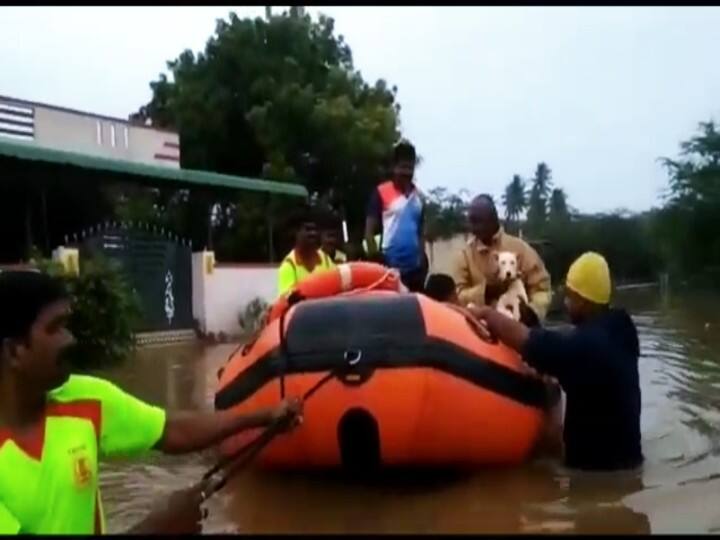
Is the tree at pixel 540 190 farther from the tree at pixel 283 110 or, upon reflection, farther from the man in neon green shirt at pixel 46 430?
the man in neon green shirt at pixel 46 430

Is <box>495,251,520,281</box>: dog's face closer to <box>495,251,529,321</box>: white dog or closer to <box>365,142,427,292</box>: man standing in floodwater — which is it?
<box>495,251,529,321</box>: white dog

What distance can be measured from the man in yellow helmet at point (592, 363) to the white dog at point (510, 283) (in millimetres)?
1094

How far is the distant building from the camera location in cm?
1811

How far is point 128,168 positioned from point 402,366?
12.9 metres

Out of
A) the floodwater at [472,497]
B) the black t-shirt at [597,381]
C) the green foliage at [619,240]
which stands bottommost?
the floodwater at [472,497]

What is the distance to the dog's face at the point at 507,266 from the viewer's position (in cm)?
721

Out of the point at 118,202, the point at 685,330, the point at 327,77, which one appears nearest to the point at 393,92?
the point at 327,77

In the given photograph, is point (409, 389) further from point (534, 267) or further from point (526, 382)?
point (534, 267)

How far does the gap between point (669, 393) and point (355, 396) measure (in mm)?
4775

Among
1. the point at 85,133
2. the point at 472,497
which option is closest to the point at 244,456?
the point at 472,497

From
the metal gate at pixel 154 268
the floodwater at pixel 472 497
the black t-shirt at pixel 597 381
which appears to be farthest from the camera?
the metal gate at pixel 154 268

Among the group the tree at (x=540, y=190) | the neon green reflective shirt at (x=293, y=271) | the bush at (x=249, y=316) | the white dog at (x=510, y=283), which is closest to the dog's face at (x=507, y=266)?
the white dog at (x=510, y=283)

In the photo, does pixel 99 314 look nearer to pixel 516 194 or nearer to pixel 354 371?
pixel 354 371

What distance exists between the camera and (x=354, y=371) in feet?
18.1
